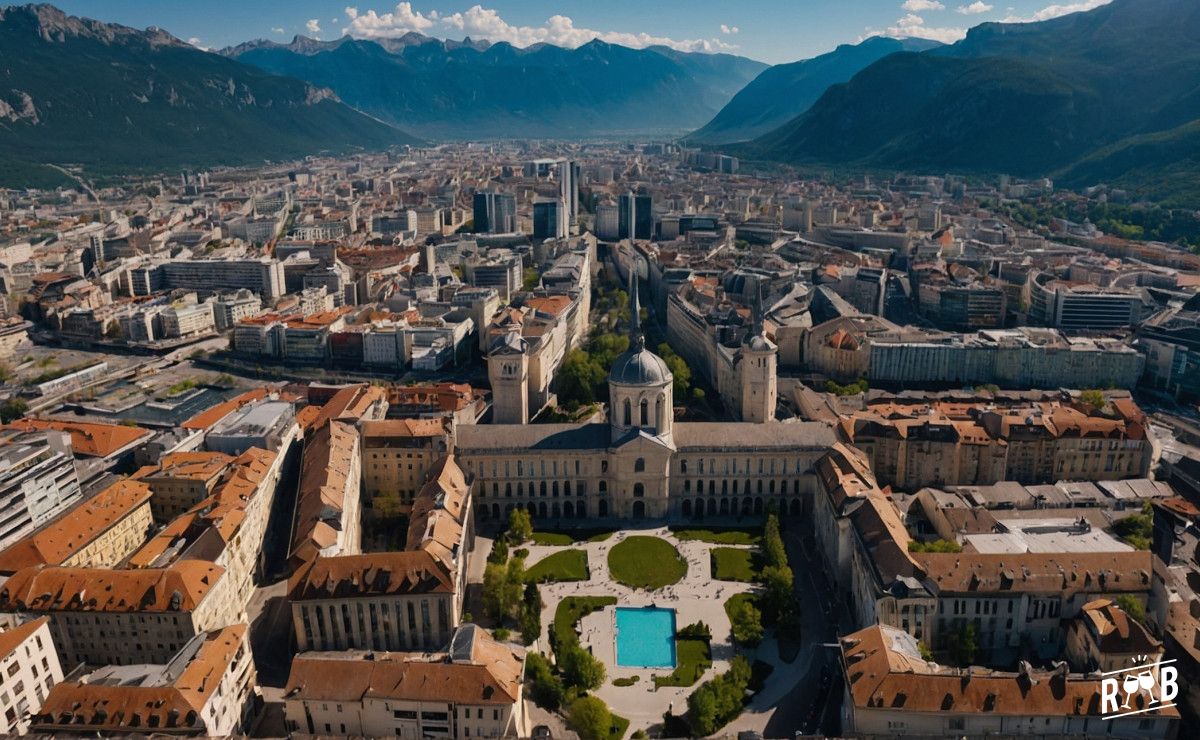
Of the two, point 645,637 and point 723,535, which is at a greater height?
point 723,535

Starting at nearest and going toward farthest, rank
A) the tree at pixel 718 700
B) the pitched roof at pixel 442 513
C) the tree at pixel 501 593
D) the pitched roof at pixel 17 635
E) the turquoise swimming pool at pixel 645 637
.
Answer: the pitched roof at pixel 17 635 < the tree at pixel 718 700 < the turquoise swimming pool at pixel 645 637 < the pitched roof at pixel 442 513 < the tree at pixel 501 593

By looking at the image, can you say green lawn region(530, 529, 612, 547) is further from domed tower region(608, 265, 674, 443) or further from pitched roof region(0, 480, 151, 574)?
pitched roof region(0, 480, 151, 574)

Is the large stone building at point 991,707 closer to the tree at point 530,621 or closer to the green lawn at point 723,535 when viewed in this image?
the tree at point 530,621

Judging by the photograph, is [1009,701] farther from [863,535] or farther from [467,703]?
[467,703]

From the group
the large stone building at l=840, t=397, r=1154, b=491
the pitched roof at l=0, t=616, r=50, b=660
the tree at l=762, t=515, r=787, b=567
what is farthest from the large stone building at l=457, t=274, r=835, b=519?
the pitched roof at l=0, t=616, r=50, b=660

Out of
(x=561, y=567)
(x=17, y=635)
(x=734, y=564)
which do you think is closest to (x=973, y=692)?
(x=734, y=564)

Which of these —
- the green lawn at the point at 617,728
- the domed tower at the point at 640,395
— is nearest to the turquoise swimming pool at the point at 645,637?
the green lawn at the point at 617,728

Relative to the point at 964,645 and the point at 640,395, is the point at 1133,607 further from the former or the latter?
the point at 640,395

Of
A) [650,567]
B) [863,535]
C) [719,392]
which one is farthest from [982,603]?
[719,392]
